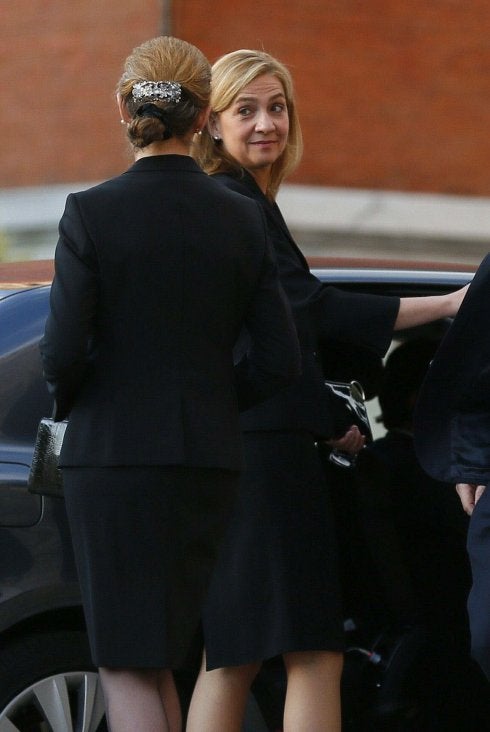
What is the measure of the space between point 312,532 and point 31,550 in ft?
2.18

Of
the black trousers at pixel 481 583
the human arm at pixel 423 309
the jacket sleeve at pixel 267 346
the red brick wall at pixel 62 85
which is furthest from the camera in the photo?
the red brick wall at pixel 62 85

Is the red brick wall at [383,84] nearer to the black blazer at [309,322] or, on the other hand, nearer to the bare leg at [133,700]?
the black blazer at [309,322]

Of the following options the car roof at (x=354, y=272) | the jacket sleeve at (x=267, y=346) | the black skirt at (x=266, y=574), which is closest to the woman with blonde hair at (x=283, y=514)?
the black skirt at (x=266, y=574)

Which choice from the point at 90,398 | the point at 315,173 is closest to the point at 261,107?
the point at 90,398

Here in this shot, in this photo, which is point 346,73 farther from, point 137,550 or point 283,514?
point 137,550

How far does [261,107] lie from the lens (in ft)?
11.5

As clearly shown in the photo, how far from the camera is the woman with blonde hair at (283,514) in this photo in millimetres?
3322

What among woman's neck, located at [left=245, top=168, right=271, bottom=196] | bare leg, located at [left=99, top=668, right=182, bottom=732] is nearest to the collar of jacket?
woman's neck, located at [left=245, top=168, right=271, bottom=196]

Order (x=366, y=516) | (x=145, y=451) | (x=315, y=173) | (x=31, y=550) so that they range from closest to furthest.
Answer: (x=145, y=451) → (x=31, y=550) → (x=366, y=516) → (x=315, y=173)

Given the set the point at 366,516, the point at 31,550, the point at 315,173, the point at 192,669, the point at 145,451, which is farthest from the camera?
the point at 315,173

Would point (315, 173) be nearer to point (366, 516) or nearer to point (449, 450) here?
point (366, 516)

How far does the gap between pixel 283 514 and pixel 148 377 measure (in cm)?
67

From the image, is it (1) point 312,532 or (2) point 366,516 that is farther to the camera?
(2) point 366,516

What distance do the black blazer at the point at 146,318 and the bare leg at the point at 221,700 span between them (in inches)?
27.1
